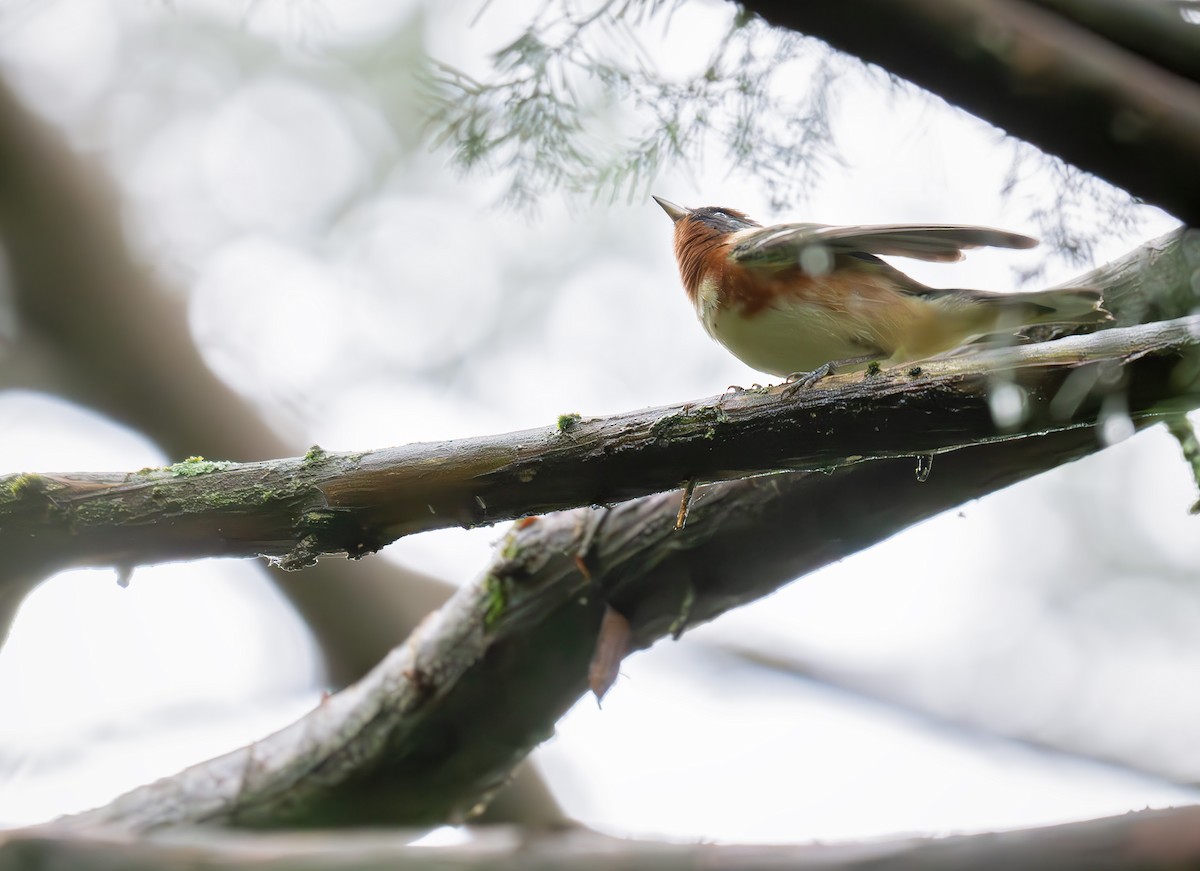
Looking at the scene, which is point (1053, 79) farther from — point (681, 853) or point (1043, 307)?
point (681, 853)

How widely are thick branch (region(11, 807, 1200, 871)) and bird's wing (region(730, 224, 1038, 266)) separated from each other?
2.75 ft

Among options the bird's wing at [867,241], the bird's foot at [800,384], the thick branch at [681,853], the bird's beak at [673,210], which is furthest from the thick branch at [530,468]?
the bird's beak at [673,210]

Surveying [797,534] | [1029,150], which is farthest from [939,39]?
[797,534]

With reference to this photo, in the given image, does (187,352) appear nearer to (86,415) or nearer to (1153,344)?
(86,415)

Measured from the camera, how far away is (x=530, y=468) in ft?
4.63

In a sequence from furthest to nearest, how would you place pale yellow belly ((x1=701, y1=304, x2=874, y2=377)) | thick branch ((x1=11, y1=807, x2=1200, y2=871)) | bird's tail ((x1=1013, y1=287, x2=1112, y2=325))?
1. pale yellow belly ((x1=701, y1=304, x2=874, y2=377))
2. bird's tail ((x1=1013, y1=287, x2=1112, y2=325))
3. thick branch ((x1=11, y1=807, x2=1200, y2=871))

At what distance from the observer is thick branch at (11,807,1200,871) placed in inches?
27.1

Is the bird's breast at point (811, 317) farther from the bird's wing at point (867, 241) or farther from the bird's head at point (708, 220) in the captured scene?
the bird's head at point (708, 220)

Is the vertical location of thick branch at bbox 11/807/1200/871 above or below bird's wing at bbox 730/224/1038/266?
below

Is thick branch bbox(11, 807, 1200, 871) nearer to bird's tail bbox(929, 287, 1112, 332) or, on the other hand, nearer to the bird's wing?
the bird's wing

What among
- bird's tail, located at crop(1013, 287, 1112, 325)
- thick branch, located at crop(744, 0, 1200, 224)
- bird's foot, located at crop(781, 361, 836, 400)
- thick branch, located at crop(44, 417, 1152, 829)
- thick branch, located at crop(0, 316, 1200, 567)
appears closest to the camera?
thick branch, located at crop(744, 0, 1200, 224)

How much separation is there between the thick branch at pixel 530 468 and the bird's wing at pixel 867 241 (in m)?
0.22

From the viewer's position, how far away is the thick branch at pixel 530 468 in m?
1.25

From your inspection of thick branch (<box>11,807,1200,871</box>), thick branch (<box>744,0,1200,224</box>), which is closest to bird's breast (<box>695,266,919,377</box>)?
thick branch (<box>744,0,1200,224</box>)
